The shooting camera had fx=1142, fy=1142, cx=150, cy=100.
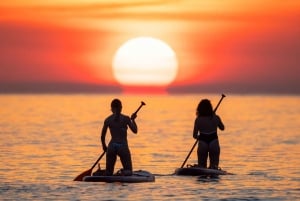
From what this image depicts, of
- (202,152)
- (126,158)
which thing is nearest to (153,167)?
(202,152)

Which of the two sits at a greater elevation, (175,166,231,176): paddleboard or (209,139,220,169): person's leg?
(209,139,220,169): person's leg

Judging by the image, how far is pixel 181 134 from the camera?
57.6 meters

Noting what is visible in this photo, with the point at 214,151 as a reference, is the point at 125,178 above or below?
below

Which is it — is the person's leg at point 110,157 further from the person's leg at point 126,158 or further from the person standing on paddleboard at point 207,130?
the person standing on paddleboard at point 207,130

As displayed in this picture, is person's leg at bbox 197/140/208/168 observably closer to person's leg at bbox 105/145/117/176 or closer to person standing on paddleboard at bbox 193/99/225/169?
person standing on paddleboard at bbox 193/99/225/169

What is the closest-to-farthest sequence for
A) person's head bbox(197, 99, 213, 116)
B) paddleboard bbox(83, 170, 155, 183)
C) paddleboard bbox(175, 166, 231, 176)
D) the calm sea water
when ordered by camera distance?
the calm sea water, paddleboard bbox(83, 170, 155, 183), paddleboard bbox(175, 166, 231, 176), person's head bbox(197, 99, 213, 116)

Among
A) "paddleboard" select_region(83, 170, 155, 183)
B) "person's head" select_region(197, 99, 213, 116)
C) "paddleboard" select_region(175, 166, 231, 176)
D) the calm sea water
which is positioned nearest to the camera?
the calm sea water

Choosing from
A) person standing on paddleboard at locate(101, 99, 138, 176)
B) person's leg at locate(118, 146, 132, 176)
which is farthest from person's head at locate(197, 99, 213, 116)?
person's leg at locate(118, 146, 132, 176)

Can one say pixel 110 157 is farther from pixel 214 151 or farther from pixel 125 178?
pixel 214 151

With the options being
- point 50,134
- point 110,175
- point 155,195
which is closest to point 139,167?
point 110,175

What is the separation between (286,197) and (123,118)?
4599 mm

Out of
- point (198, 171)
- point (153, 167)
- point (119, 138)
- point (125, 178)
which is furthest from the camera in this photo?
point (153, 167)

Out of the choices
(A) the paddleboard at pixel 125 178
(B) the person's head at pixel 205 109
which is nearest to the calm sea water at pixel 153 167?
(A) the paddleboard at pixel 125 178

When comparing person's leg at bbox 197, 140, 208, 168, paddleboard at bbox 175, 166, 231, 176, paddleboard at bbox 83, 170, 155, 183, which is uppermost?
person's leg at bbox 197, 140, 208, 168
